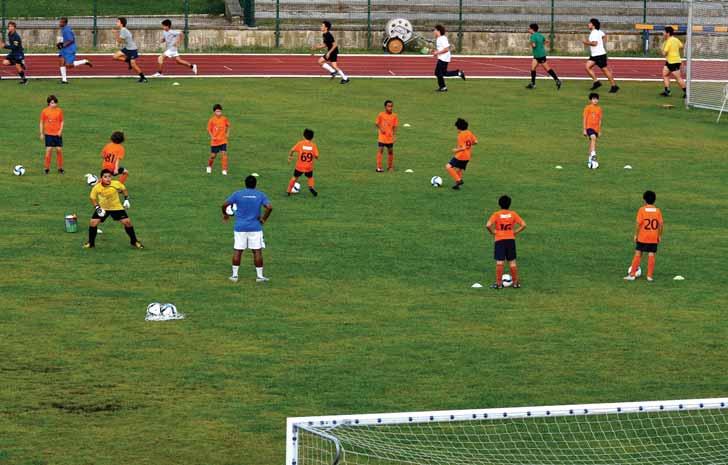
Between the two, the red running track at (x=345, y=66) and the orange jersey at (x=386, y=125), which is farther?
the red running track at (x=345, y=66)

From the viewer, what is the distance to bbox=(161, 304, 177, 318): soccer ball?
20.3 metres

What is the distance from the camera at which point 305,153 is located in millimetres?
28969

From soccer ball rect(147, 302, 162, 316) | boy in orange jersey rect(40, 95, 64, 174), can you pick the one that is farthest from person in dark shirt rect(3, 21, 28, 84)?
soccer ball rect(147, 302, 162, 316)

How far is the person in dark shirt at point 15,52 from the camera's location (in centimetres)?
4284

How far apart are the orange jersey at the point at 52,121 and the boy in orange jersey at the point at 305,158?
5703mm

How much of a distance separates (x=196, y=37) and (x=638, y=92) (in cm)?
1821

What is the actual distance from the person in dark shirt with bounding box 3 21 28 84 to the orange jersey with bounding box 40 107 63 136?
13035 mm

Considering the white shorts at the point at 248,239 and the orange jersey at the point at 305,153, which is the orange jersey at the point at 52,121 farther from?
the white shorts at the point at 248,239

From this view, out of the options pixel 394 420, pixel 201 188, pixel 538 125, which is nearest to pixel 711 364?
pixel 394 420

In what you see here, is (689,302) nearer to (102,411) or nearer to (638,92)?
(102,411)

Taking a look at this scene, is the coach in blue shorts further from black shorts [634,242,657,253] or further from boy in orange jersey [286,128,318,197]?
black shorts [634,242,657,253]

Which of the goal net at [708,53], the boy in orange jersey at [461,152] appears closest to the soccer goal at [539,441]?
the boy in orange jersey at [461,152]

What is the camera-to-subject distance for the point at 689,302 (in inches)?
857

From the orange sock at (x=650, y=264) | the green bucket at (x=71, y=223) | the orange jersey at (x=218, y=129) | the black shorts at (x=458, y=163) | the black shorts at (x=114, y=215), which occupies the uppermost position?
the orange jersey at (x=218, y=129)
